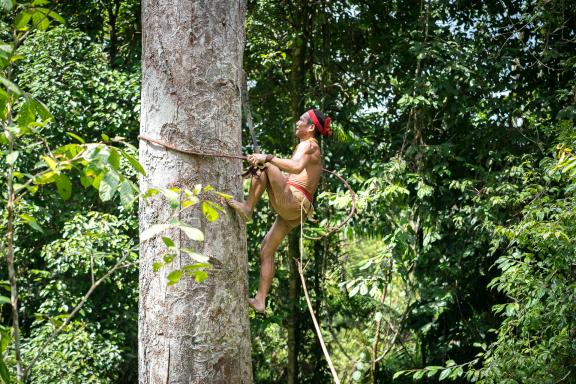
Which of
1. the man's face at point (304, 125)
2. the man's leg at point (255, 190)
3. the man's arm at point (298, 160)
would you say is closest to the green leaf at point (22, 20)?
the man's leg at point (255, 190)

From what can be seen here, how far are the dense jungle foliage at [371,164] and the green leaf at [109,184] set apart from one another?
4.11 metres

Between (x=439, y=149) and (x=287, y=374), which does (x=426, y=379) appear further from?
(x=439, y=149)

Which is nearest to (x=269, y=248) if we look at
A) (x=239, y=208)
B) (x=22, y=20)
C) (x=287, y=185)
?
(x=287, y=185)

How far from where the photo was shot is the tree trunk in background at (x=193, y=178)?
8.78 ft

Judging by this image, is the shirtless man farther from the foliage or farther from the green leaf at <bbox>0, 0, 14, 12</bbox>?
the foliage

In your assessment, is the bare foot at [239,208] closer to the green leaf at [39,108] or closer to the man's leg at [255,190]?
the man's leg at [255,190]

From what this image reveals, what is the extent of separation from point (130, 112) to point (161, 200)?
16.6 feet

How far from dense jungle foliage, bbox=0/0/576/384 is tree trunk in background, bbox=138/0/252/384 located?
11.6 ft

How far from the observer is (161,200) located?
2.77m

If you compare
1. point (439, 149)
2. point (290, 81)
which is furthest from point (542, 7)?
point (290, 81)

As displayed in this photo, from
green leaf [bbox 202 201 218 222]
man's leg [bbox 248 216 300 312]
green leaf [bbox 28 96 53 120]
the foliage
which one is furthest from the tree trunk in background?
the foliage

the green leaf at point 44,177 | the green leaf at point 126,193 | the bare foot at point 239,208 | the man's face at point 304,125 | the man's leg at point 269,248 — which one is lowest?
the green leaf at point 126,193

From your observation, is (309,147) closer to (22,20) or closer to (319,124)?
(319,124)

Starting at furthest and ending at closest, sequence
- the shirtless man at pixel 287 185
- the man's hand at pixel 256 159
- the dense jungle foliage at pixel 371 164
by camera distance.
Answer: the dense jungle foliage at pixel 371 164 → the shirtless man at pixel 287 185 → the man's hand at pixel 256 159
